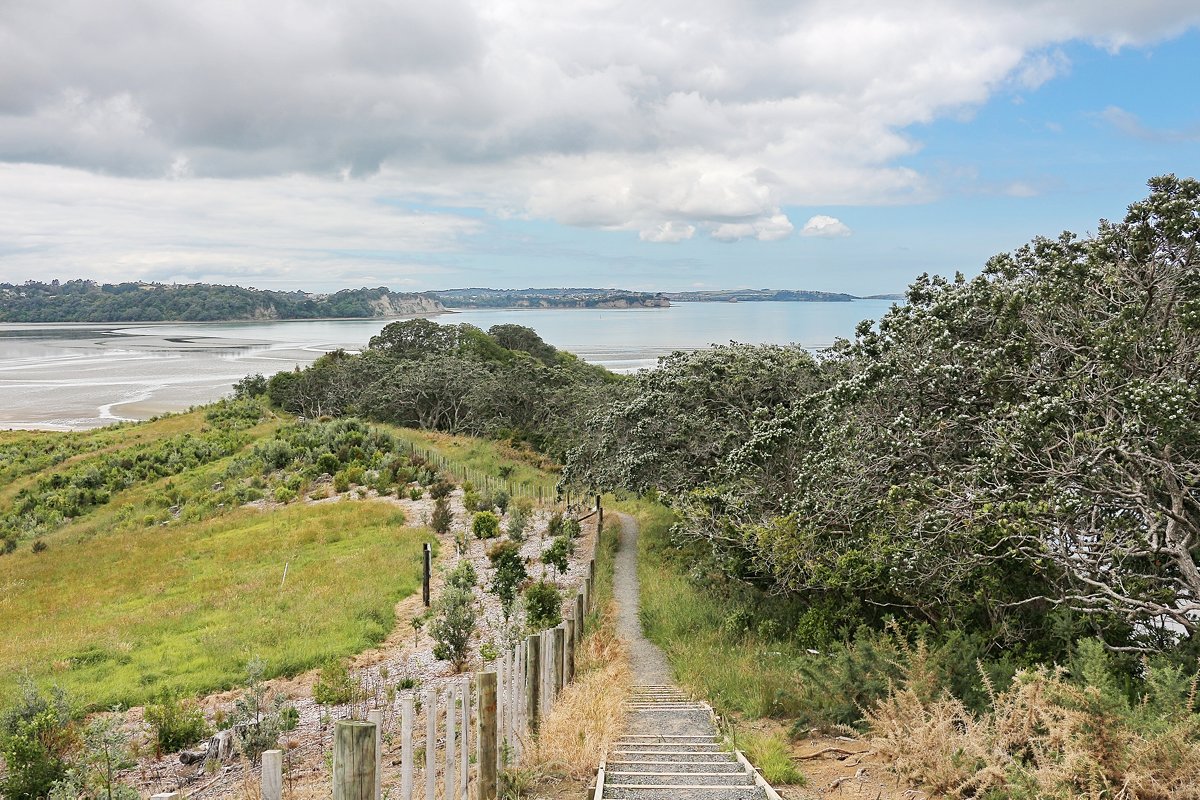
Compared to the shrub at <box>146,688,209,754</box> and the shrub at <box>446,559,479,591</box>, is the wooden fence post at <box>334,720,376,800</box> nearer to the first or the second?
the shrub at <box>146,688,209,754</box>

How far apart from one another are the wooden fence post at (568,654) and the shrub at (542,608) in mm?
2107

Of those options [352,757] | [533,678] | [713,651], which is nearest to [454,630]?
[713,651]

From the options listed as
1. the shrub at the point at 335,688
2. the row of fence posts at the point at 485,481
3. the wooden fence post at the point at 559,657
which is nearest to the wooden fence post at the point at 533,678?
the wooden fence post at the point at 559,657

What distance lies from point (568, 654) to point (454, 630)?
3969mm

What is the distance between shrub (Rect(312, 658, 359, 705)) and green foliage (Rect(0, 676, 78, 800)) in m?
3.07

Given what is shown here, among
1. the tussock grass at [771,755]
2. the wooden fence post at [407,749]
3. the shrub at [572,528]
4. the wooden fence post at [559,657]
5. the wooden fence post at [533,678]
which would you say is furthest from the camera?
the shrub at [572,528]

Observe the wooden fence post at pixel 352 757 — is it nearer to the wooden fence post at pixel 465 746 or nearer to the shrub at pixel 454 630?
the wooden fence post at pixel 465 746

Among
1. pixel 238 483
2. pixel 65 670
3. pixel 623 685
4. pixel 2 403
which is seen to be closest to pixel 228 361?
pixel 2 403

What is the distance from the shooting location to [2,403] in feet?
263

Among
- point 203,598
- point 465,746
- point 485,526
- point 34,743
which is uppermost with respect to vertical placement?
point 465,746

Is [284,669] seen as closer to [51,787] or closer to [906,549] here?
[51,787]

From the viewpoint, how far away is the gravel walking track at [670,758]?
626cm

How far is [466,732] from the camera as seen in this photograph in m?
5.75

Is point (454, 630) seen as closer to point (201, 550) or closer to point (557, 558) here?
point (557, 558)
